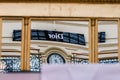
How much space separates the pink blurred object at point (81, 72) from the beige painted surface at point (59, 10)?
3.04 meters

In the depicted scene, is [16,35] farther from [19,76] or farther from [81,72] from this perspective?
[81,72]

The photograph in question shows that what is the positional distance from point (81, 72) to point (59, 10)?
10.8ft

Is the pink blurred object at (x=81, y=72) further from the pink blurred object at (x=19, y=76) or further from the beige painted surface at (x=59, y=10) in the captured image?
the beige painted surface at (x=59, y=10)

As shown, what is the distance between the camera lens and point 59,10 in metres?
11.3

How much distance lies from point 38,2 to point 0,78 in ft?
9.91

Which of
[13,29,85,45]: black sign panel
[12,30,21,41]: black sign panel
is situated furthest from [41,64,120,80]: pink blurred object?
[12,30,21,41]: black sign panel

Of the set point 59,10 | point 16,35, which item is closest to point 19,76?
point 16,35

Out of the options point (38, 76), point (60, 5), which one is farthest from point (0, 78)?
point (60, 5)

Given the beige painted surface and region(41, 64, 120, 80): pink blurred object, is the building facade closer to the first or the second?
the beige painted surface

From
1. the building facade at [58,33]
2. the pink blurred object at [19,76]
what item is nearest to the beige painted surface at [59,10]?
the building facade at [58,33]

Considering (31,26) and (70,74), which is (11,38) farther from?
(70,74)

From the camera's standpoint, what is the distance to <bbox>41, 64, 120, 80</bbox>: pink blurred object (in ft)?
27.5

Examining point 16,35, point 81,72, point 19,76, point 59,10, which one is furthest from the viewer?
point 59,10

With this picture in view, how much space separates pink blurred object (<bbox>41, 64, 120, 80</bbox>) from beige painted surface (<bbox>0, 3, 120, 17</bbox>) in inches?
120
